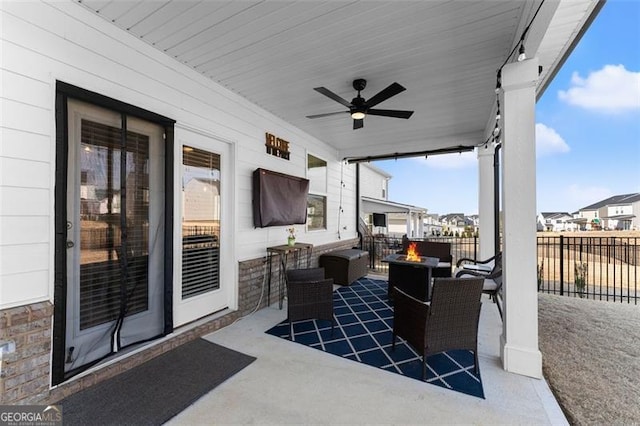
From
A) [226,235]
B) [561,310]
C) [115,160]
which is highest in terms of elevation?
[115,160]

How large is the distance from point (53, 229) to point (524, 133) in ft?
13.3

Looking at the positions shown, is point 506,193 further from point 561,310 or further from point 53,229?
point 53,229

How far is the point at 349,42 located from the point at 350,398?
3.22 m

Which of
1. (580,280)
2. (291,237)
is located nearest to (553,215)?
(580,280)

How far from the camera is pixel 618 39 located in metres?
3.70

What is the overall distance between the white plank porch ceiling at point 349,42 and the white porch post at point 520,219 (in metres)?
0.32

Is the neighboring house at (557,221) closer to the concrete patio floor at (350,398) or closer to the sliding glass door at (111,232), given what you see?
the concrete patio floor at (350,398)

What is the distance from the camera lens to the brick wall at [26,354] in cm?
170

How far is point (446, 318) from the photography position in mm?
2307

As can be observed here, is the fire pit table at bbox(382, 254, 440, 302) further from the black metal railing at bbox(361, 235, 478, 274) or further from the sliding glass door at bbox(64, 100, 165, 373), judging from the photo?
the sliding glass door at bbox(64, 100, 165, 373)

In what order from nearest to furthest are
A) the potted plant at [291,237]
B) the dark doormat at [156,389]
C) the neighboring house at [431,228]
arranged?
1. the dark doormat at [156,389]
2. the potted plant at [291,237]
3. the neighboring house at [431,228]

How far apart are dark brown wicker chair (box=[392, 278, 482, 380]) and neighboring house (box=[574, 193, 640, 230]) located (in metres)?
13.5

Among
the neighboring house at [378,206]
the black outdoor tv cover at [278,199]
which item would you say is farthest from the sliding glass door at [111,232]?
the neighboring house at [378,206]

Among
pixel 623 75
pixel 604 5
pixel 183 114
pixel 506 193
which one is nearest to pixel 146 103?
pixel 183 114
